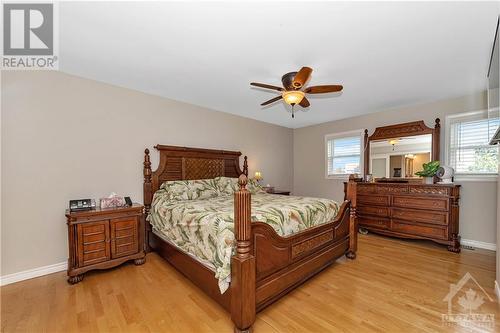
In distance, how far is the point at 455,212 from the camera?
132 inches

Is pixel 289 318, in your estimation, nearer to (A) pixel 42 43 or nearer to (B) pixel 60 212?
(B) pixel 60 212

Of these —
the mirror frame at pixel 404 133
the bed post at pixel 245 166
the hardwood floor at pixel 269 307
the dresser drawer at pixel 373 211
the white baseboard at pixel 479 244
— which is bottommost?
the hardwood floor at pixel 269 307

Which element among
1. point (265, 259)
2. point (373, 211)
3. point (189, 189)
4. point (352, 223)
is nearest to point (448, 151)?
point (373, 211)

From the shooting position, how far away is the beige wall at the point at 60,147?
249 cm

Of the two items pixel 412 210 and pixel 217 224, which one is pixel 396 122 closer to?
pixel 412 210

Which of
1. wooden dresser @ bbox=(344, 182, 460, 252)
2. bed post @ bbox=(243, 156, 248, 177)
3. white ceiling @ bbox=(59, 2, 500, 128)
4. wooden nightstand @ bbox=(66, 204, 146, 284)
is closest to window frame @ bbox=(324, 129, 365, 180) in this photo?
wooden dresser @ bbox=(344, 182, 460, 252)

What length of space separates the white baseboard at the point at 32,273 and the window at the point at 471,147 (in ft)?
20.0

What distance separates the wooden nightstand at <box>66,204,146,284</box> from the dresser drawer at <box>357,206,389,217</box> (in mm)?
3926

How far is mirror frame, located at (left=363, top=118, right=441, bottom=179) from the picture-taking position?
3.83 metres

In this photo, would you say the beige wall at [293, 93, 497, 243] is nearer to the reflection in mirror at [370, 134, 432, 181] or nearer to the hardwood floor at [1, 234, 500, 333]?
the reflection in mirror at [370, 134, 432, 181]

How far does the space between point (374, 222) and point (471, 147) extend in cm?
195

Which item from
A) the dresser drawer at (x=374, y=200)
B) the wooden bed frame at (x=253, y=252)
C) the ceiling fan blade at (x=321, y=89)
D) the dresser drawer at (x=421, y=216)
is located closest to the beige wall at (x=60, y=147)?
the wooden bed frame at (x=253, y=252)

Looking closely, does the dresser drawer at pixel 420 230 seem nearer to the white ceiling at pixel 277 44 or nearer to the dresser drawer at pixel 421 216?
the dresser drawer at pixel 421 216

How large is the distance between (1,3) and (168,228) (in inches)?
97.8
